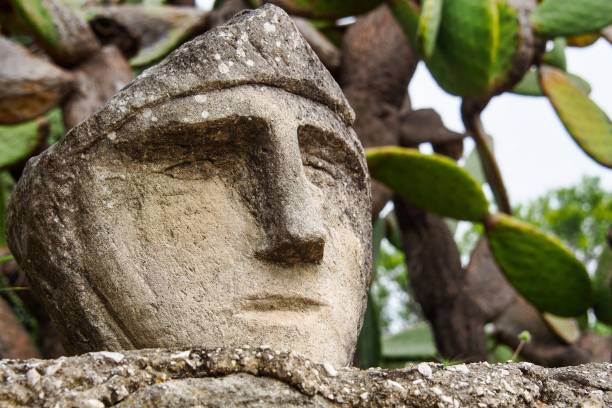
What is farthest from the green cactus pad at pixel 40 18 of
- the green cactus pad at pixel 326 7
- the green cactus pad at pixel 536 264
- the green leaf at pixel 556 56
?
the green leaf at pixel 556 56

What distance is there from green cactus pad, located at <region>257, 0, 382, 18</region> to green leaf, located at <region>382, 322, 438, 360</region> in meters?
2.11

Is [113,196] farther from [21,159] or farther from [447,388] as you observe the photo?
[21,159]

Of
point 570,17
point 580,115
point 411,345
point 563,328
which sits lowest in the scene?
point 411,345

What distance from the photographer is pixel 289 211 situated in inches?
83.4

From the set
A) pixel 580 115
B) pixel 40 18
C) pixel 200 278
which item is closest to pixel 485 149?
pixel 580 115

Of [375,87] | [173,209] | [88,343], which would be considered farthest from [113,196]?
[375,87]

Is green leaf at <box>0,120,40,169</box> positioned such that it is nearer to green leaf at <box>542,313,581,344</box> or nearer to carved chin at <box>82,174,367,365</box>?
green leaf at <box>542,313,581,344</box>

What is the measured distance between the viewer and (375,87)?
182 inches

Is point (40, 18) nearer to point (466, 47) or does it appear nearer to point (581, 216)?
point (466, 47)

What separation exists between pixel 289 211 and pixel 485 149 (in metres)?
2.81

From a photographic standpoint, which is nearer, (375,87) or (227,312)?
(227,312)

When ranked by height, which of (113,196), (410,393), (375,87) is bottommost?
(410,393)

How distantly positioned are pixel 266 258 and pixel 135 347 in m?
0.31

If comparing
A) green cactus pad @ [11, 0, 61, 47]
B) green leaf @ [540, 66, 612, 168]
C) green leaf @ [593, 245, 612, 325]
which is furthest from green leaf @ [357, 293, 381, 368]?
green cactus pad @ [11, 0, 61, 47]
